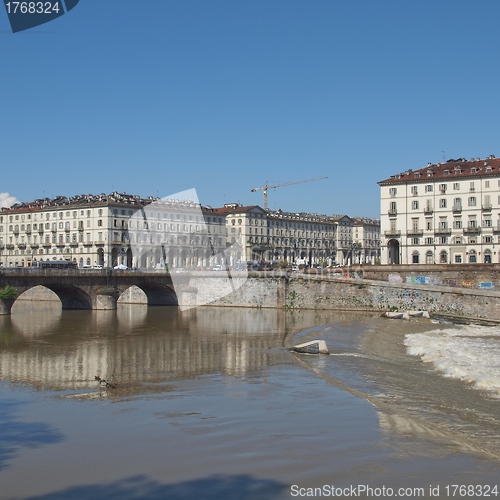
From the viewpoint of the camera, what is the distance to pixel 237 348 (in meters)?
36.6

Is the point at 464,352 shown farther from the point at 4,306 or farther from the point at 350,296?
the point at 4,306

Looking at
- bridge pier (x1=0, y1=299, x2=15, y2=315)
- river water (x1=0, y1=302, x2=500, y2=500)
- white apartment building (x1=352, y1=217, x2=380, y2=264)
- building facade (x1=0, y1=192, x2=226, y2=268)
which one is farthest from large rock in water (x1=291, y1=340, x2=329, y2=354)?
white apartment building (x1=352, y1=217, x2=380, y2=264)

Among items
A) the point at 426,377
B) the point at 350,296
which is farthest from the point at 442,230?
the point at 426,377

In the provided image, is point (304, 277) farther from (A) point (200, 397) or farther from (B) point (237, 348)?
(A) point (200, 397)

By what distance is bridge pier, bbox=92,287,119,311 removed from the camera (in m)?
71.9

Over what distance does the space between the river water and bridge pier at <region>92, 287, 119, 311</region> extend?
34.1 meters

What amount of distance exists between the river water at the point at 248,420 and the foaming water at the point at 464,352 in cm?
13

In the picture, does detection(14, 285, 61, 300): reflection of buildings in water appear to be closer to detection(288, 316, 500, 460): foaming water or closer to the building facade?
the building facade

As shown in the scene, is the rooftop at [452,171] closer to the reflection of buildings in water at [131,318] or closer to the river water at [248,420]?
the reflection of buildings in water at [131,318]

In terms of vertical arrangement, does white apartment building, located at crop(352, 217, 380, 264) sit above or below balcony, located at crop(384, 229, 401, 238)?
above

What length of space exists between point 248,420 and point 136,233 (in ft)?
360

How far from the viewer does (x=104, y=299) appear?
72125 millimetres

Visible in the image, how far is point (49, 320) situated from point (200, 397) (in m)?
41.7

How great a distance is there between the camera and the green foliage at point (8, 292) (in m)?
63.1
